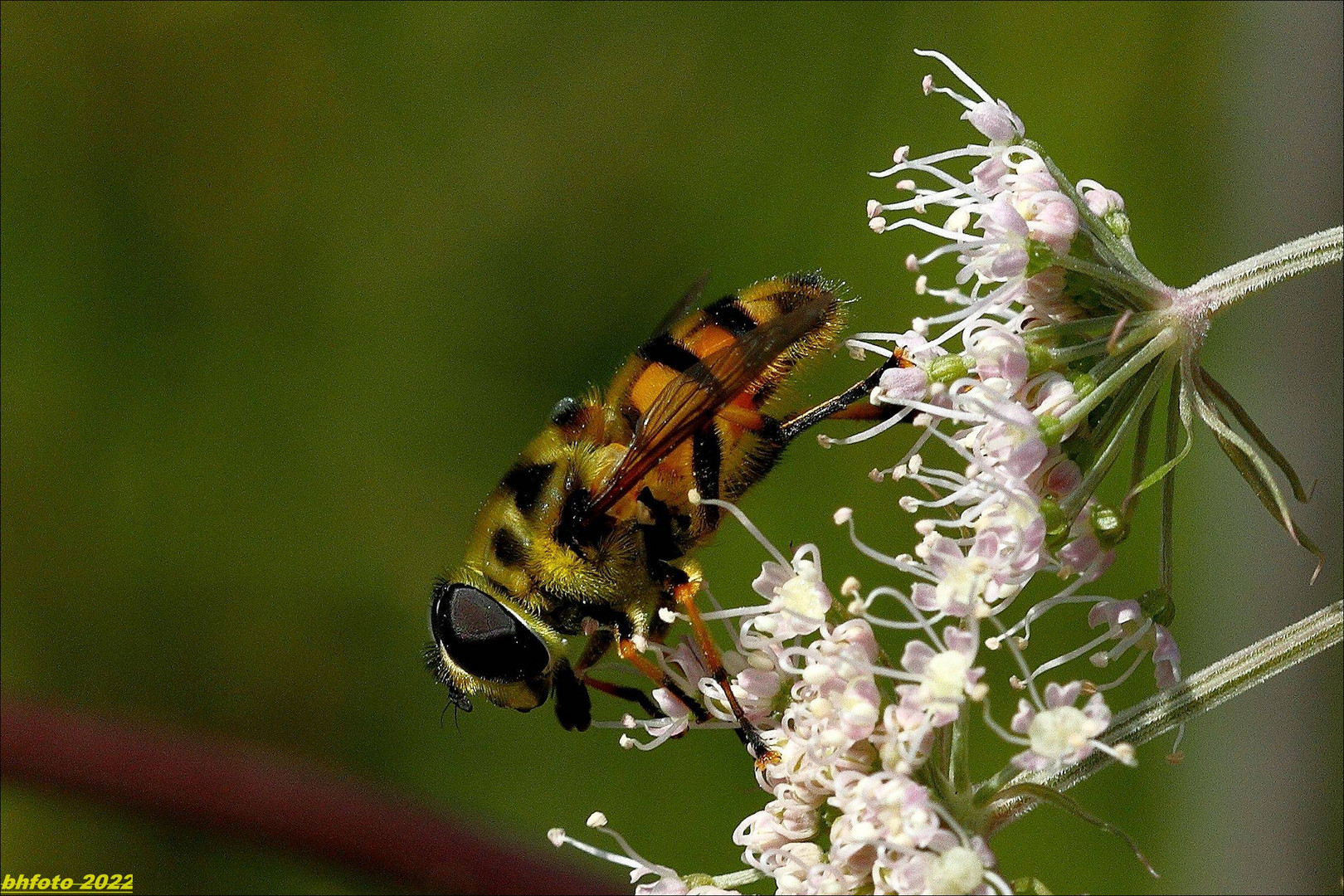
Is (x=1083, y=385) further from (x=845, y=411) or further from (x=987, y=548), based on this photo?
(x=845, y=411)

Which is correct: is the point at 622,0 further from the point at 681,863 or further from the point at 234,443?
the point at 681,863

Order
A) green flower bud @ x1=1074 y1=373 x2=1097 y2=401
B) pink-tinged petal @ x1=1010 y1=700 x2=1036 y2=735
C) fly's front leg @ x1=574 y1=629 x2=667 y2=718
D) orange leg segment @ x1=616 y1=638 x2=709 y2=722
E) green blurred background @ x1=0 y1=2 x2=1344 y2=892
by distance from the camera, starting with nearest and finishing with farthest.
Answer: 1. pink-tinged petal @ x1=1010 y1=700 x2=1036 y2=735
2. green flower bud @ x1=1074 y1=373 x2=1097 y2=401
3. orange leg segment @ x1=616 y1=638 x2=709 y2=722
4. fly's front leg @ x1=574 y1=629 x2=667 y2=718
5. green blurred background @ x1=0 y1=2 x2=1344 y2=892

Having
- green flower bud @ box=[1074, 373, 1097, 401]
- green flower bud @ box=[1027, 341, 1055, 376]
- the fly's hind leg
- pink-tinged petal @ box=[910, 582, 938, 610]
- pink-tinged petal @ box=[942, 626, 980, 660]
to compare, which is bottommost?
→ pink-tinged petal @ box=[942, 626, 980, 660]

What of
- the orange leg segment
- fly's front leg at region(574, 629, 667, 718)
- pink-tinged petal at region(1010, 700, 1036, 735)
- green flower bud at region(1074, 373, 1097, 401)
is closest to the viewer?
pink-tinged petal at region(1010, 700, 1036, 735)

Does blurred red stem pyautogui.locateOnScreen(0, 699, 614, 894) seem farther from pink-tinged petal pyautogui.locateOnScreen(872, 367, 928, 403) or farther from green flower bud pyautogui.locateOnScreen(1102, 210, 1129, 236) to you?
green flower bud pyautogui.locateOnScreen(1102, 210, 1129, 236)

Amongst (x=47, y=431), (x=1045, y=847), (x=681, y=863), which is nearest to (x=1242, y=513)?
(x=1045, y=847)

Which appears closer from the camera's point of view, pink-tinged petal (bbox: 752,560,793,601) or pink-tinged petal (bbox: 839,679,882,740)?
pink-tinged petal (bbox: 839,679,882,740)

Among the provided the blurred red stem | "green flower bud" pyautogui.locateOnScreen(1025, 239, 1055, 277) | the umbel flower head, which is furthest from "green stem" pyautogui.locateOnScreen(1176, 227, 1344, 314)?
Result: the blurred red stem

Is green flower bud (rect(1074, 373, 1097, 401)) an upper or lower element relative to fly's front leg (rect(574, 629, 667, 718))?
lower

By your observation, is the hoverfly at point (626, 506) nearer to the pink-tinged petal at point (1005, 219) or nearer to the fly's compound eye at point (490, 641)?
the fly's compound eye at point (490, 641)
